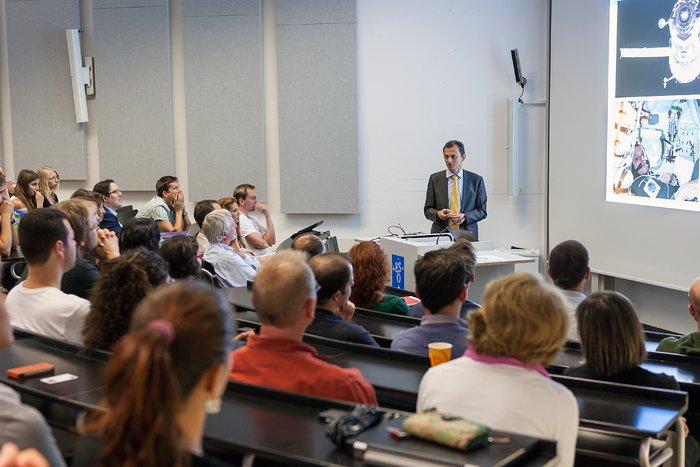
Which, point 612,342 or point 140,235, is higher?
point 140,235

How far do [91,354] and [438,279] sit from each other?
1316 mm

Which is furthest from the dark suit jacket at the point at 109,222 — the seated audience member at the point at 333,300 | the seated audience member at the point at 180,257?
the seated audience member at the point at 333,300

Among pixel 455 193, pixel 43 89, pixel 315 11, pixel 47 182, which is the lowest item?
pixel 455 193

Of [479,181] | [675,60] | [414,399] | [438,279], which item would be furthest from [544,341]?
[479,181]

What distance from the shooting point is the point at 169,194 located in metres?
7.82

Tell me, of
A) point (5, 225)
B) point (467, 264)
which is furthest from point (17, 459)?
point (5, 225)

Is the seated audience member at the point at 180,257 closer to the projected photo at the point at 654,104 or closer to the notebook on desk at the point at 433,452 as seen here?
the notebook on desk at the point at 433,452

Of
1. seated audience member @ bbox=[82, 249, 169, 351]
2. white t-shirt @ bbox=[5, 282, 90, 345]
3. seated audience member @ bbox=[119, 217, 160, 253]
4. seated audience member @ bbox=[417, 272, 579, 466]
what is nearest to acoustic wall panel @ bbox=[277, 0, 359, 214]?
seated audience member @ bbox=[119, 217, 160, 253]

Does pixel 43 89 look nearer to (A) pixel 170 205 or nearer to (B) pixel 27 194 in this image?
(B) pixel 27 194

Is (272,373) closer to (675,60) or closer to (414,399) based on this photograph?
(414,399)

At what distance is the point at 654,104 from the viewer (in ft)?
21.4

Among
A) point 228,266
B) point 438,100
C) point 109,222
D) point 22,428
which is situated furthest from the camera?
point 438,100

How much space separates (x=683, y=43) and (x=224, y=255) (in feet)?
12.2

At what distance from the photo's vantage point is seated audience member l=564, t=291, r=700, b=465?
269cm
